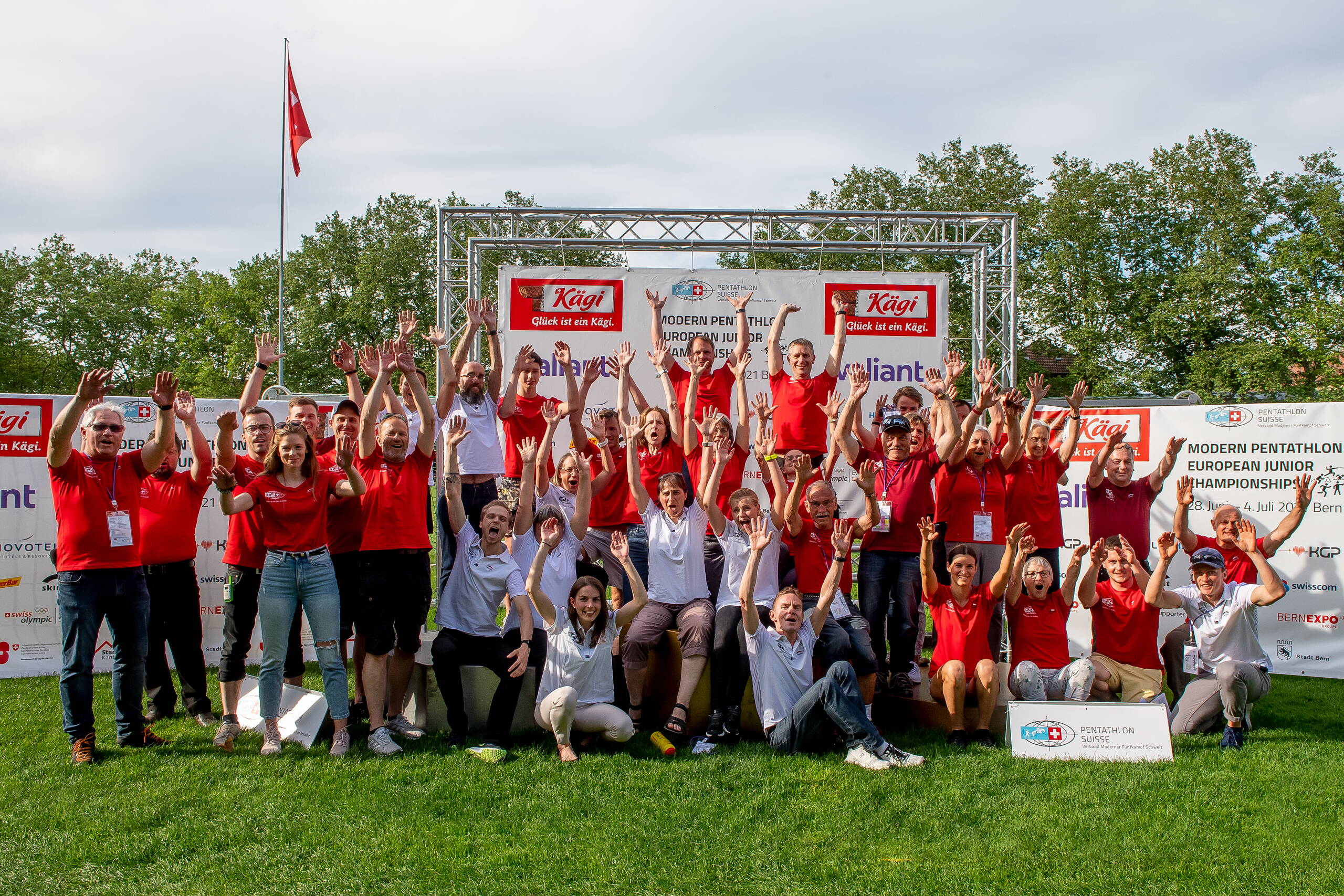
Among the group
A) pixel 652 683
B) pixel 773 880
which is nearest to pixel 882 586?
pixel 652 683

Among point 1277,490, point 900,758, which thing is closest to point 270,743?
point 900,758

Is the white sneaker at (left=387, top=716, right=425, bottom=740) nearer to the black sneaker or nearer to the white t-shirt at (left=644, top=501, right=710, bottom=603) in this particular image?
the white t-shirt at (left=644, top=501, right=710, bottom=603)

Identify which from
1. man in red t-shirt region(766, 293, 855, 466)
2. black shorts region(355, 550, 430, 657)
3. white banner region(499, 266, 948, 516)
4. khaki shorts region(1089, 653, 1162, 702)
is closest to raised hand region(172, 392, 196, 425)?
black shorts region(355, 550, 430, 657)

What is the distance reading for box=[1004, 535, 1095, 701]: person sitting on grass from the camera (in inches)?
215

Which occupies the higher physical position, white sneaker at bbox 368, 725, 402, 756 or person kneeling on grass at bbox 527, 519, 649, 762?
person kneeling on grass at bbox 527, 519, 649, 762

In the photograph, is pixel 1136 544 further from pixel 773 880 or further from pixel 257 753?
pixel 257 753

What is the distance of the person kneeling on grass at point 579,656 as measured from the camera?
5.02 meters

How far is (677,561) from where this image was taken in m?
5.70

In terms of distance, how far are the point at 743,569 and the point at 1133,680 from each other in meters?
2.53

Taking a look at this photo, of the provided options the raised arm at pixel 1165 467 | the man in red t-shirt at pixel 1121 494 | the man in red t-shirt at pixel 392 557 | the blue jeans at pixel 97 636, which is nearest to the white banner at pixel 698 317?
the man in red t-shirt at pixel 1121 494

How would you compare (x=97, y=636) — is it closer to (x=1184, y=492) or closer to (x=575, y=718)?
(x=575, y=718)

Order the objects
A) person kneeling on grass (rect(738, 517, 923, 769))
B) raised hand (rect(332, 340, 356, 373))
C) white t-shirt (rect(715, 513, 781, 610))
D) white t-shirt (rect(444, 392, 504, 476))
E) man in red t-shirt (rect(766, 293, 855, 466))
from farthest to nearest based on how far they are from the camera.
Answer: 1. man in red t-shirt (rect(766, 293, 855, 466))
2. white t-shirt (rect(444, 392, 504, 476))
3. raised hand (rect(332, 340, 356, 373))
4. white t-shirt (rect(715, 513, 781, 610))
5. person kneeling on grass (rect(738, 517, 923, 769))

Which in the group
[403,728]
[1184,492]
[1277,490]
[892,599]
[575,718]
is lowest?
[403,728]

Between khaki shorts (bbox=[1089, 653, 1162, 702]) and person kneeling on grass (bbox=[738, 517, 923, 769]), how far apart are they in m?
1.63
